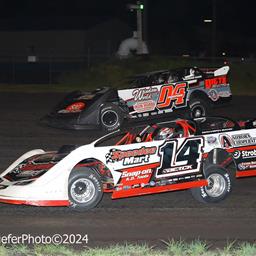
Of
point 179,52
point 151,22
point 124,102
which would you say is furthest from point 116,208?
point 151,22

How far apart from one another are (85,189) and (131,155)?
79cm

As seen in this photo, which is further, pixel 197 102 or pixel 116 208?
pixel 197 102

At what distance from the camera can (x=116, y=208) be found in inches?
367

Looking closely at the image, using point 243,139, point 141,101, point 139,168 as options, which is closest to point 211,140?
point 243,139

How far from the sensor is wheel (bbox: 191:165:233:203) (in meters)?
9.48

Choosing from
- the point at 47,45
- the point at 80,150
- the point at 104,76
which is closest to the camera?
the point at 80,150

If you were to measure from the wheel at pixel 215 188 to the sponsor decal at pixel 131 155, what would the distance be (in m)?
0.89

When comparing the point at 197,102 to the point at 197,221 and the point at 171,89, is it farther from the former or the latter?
the point at 197,221

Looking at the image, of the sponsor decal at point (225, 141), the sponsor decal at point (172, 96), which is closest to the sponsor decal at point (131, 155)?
the sponsor decal at point (225, 141)

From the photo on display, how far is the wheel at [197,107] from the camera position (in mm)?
17859

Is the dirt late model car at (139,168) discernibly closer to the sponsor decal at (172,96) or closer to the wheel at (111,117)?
the wheel at (111,117)

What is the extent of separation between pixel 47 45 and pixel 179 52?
13863 millimetres

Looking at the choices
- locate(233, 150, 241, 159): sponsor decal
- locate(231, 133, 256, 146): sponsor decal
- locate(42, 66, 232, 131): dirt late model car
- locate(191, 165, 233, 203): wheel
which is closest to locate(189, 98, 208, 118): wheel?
locate(42, 66, 232, 131): dirt late model car

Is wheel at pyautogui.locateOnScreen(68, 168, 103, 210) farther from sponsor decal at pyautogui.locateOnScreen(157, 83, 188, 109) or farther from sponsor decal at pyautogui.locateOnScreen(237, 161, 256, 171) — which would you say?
sponsor decal at pyautogui.locateOnScreen(157, 83, 188, 109)
